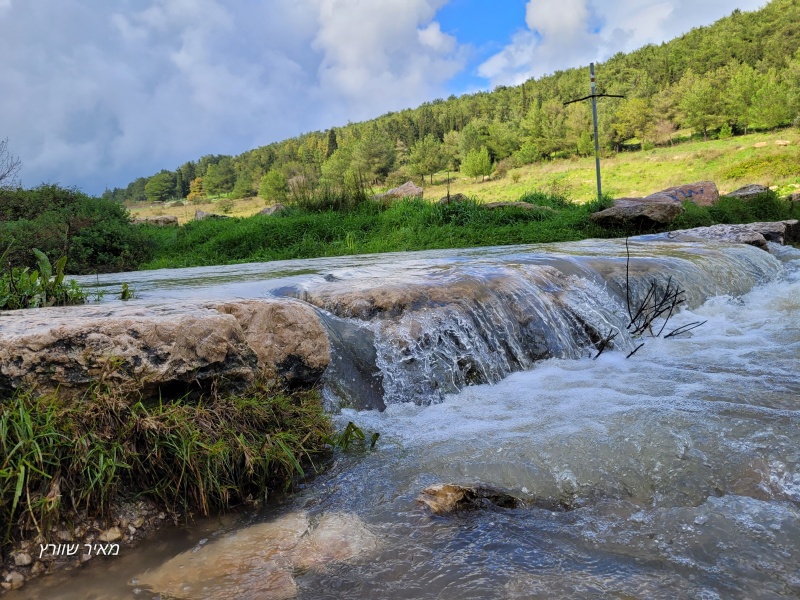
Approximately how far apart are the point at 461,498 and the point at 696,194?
16.6 metres

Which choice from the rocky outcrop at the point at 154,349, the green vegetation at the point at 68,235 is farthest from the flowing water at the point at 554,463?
the green vegetation at the point at 68,235

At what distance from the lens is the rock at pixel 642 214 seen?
1241cm

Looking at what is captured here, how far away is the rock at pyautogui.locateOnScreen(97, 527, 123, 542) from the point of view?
216 cm

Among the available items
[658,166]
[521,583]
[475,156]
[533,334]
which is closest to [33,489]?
[521,583]

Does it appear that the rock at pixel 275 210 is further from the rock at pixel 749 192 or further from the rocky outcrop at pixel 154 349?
the rocky outcrop at pixel 154 349

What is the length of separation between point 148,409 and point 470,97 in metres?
112

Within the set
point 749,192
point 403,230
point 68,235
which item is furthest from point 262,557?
point 749,192

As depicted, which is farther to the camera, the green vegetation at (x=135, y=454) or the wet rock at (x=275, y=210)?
the wet rock at (x=275, y=210)

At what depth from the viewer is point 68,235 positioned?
1234 cm

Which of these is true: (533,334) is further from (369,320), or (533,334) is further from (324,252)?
(324,252)

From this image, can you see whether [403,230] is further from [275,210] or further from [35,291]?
[35,291]

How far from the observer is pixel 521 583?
1835mm

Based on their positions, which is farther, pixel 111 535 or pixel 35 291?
pixel 35 291

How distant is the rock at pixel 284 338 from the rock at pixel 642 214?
36.2 ft
